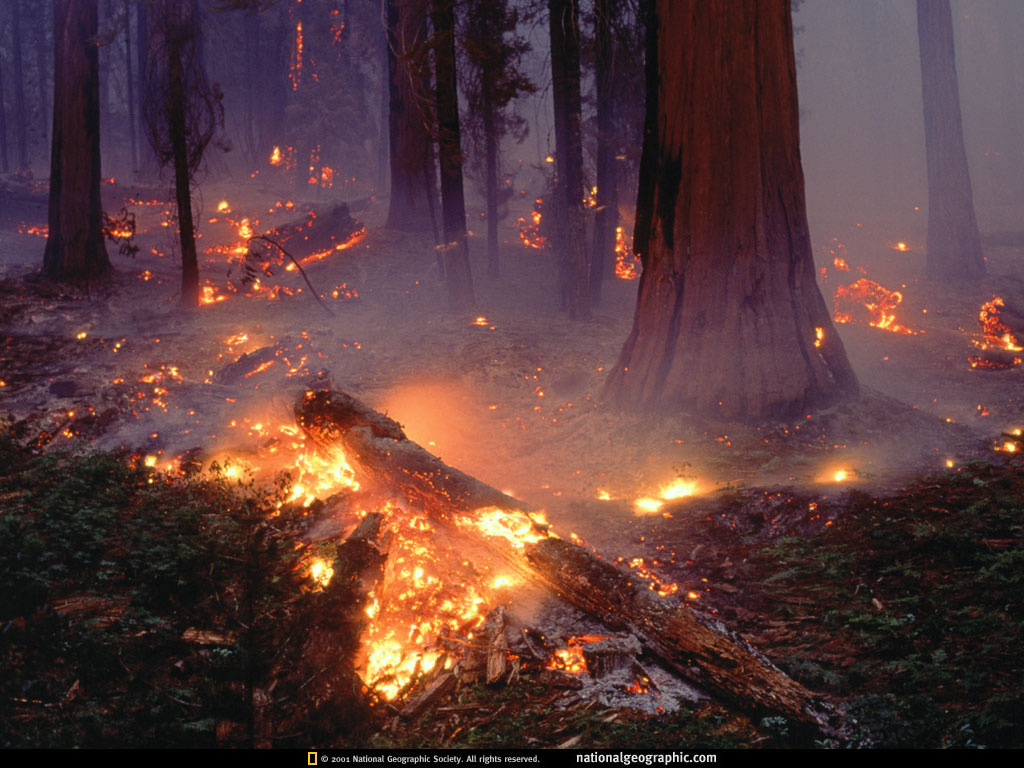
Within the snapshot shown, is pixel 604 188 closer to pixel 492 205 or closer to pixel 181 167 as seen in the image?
pixel 492 205

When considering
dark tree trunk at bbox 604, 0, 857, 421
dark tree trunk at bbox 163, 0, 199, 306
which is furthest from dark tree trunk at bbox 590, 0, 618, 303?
dark tree trunk at bbox 163, 0, 199, 306

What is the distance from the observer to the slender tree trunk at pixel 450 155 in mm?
12227

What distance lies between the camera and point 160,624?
3.93 m

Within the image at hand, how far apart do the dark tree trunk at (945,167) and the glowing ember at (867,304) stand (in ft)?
6.94

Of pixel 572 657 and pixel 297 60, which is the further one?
pixel 297 60

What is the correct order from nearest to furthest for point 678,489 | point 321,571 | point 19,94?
point 321,571 → point 678,489 → point 19,94

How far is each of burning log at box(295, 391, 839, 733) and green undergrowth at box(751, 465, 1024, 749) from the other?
335 mm

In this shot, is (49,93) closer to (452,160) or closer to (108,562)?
(452,160)

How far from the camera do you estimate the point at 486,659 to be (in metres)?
3.85

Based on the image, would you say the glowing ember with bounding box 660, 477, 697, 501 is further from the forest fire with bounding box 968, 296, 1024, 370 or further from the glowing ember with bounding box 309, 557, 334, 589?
the forest fire with bounding box 968, 296, 1024, 370

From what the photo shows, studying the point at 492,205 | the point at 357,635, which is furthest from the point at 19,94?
the point at 357,635

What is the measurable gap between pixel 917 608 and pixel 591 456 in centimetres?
468

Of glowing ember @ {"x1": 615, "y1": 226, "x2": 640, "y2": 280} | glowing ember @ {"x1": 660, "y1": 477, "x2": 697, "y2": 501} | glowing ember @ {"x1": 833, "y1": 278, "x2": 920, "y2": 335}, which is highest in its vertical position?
glowing ember @ {"x1": 615, "y1": 226, "x2": 640, "y2": 280}

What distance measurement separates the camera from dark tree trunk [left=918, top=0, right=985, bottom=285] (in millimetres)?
17141
